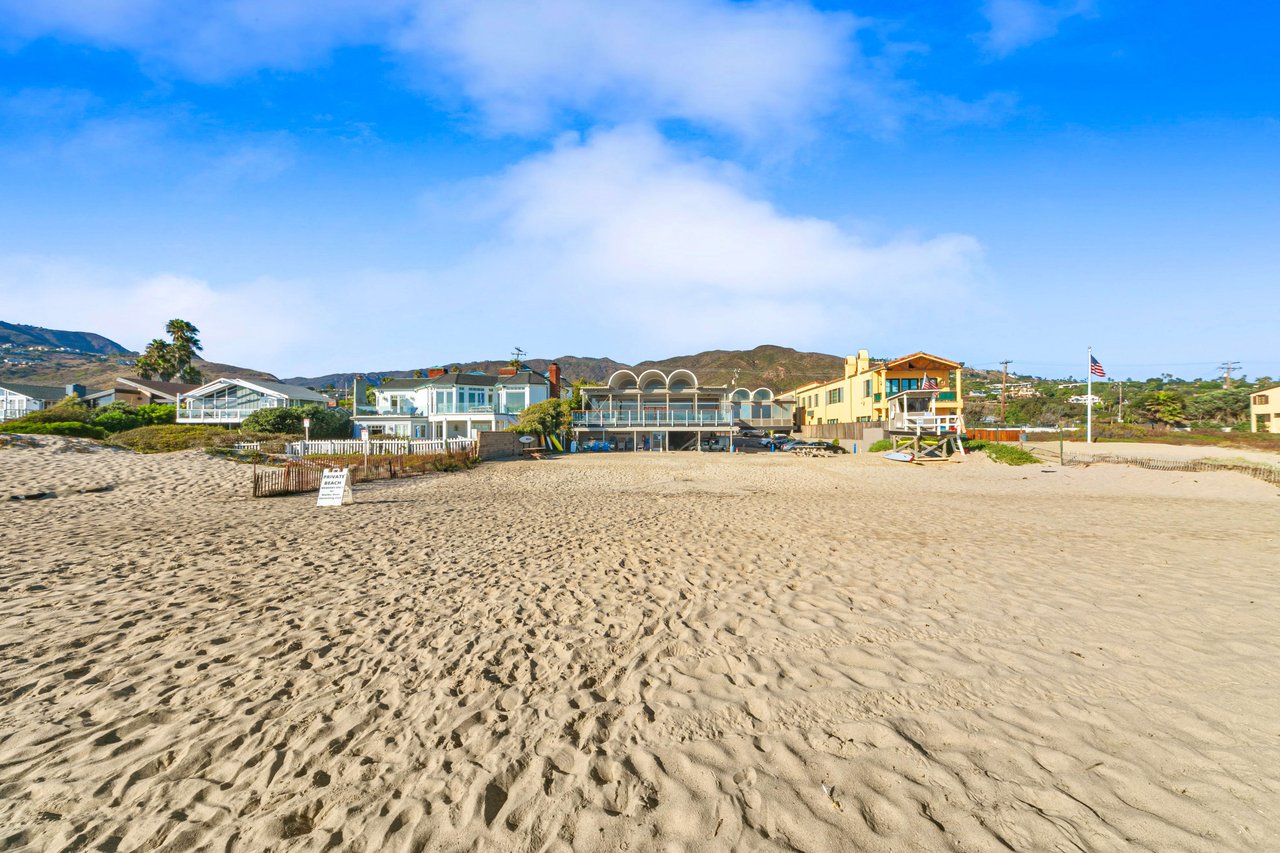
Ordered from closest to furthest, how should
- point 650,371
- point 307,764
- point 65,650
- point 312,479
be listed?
1. point 307,764
2. point 65,650
3. point 312,479
4. point 650,371

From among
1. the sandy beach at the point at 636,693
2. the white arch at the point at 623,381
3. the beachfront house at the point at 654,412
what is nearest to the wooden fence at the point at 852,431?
the beachfront house at the point at 654,412

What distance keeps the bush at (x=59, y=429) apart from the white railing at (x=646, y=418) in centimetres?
2772

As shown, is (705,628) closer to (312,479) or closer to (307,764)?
(307,764)

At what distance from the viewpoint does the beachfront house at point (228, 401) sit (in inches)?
1606

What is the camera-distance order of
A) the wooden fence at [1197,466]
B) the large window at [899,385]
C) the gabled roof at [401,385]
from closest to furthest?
the wooden fence at [1197,466]
the large window at [899,385]
the gabled roof at [401,385]

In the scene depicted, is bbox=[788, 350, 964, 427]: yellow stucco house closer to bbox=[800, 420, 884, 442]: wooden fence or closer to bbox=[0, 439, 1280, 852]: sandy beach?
bbox=[800, 420, 884, 442]: wooden fence

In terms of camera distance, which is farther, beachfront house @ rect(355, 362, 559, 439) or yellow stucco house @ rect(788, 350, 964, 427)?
beachfront house @ rect(355, 362, 559, 439)

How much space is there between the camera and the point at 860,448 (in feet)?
133

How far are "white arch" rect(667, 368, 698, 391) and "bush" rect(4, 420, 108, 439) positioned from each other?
3512 centimetres

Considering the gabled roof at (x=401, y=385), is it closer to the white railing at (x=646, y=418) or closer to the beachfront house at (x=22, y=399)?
the white railing at (x=646, y=418)

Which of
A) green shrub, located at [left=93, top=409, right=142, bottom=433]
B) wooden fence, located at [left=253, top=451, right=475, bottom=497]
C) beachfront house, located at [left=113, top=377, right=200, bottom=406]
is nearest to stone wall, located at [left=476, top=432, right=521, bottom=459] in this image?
wooden fence, located at [left=253, top=451, right=475, bottom=497]

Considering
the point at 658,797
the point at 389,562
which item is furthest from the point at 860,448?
the point at 658,797

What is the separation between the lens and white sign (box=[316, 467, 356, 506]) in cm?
1376

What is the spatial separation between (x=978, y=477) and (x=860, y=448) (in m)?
18.4
